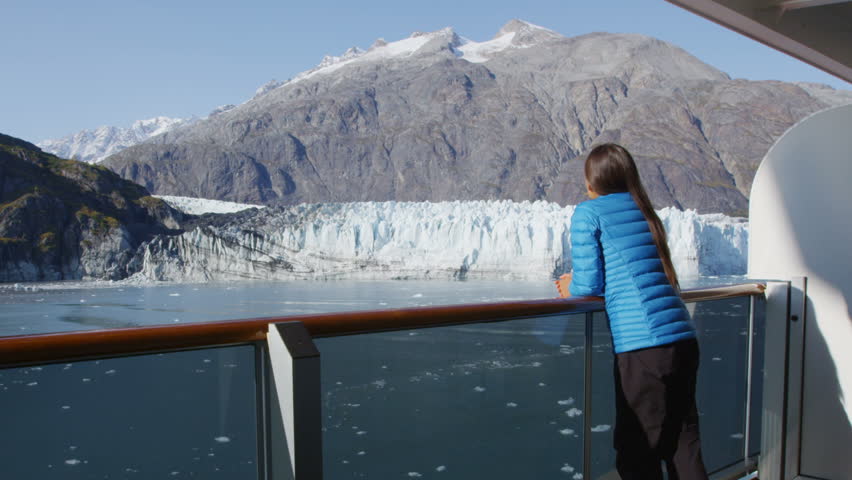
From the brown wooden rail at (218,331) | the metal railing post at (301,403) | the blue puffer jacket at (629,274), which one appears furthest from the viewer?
the blue puffer jacket at (629,274)

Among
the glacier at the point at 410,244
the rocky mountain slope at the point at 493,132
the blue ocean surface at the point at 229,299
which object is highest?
the rocky mountain slope at the point at 493,132

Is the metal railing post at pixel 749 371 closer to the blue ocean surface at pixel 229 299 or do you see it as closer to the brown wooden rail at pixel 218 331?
the brown wooden rail at pixel 218 331

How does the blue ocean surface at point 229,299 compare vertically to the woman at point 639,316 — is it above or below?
below

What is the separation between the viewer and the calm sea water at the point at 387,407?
80 cm

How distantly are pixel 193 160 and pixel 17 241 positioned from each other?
3593cm

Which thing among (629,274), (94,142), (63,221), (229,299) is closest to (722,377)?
(629,274)

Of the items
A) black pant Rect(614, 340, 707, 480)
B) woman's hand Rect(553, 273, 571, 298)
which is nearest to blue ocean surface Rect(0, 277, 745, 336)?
woman's hand Rect(553, 273, 571, 298)

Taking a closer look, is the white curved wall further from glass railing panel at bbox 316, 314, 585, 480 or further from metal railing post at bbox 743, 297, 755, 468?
glass railing panel at bbox 316, 314, 585, 480

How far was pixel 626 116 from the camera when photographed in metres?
68.4

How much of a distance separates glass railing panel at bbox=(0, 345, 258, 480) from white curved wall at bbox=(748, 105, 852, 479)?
1.72 metres

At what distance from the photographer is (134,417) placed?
0.88 m

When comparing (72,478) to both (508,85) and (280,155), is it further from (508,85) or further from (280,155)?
(508,85)

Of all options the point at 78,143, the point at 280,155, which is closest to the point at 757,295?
the point at 280,155

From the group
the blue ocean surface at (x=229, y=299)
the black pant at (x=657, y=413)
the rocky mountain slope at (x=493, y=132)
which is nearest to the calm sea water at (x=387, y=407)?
the black pant at (x=657, y=413)
